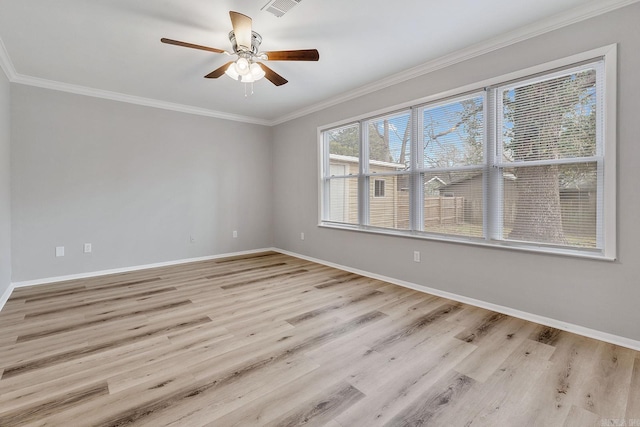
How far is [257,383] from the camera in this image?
6.06ft

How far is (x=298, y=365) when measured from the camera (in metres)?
2.05

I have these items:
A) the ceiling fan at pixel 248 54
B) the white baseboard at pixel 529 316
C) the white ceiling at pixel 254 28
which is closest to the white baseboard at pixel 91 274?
the white ceiling at pixel 254 28

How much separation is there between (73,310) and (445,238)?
13.5 ft

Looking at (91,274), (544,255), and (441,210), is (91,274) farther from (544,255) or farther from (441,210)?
(544,255)

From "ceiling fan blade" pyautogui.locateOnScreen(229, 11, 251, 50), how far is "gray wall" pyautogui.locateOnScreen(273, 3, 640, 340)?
6.94 feet

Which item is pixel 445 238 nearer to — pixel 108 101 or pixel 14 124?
pixel 108 101

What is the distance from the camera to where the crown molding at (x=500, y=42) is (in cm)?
234

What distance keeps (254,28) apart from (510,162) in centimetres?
277

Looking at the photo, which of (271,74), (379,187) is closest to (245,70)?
(271,74)

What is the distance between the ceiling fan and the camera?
233cm

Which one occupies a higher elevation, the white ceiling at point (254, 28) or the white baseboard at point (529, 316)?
the white ceiling at point (254, 28)

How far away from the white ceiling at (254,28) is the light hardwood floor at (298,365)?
8.89 feet

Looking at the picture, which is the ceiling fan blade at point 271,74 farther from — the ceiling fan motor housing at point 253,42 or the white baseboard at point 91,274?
the white baseboard at point 91,274

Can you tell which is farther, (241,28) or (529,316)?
(529,316)
